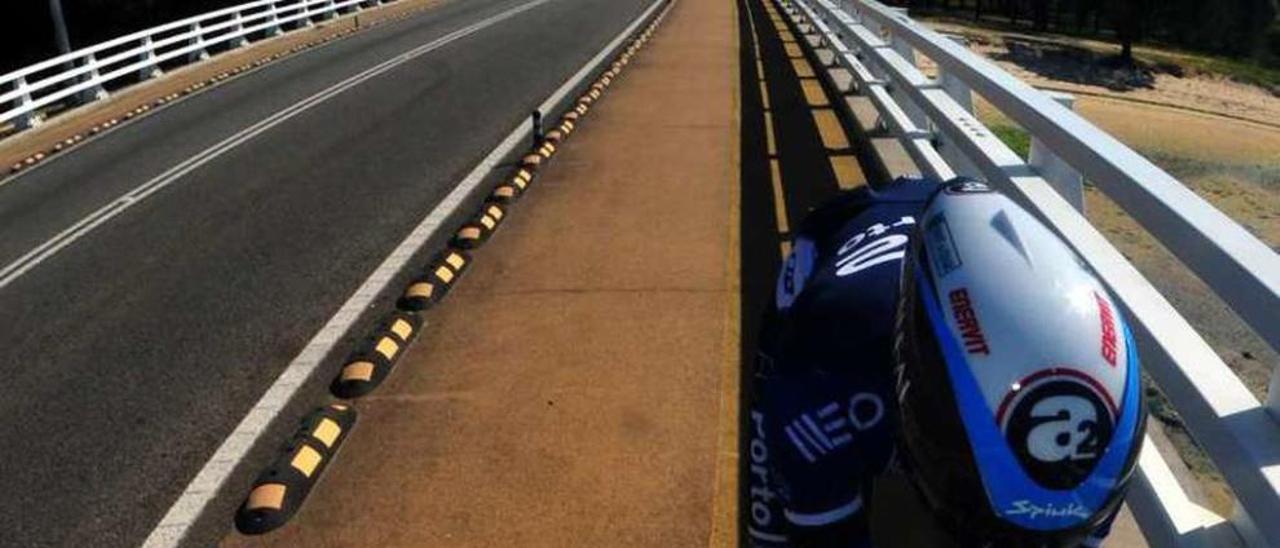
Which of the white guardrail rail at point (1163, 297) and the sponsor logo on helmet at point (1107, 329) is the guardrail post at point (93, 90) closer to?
the white guardrail rail at point (1163, 297)

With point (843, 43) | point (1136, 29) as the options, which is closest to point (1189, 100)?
point (1136, 29)

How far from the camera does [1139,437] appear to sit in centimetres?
172

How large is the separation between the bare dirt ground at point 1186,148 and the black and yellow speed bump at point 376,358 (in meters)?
4.32

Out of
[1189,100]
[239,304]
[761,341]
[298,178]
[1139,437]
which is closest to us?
[1139,437]

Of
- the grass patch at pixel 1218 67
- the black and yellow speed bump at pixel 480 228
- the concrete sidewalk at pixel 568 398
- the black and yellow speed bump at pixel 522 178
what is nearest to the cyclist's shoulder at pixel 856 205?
the concrete sidewalk at pixel 568 398

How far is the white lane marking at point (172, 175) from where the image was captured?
9648mm

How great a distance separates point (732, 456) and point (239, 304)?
4.75m

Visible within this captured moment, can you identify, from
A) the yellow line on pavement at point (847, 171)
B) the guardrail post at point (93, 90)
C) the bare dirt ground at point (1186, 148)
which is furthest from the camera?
the guardrail post at point (93, 90)

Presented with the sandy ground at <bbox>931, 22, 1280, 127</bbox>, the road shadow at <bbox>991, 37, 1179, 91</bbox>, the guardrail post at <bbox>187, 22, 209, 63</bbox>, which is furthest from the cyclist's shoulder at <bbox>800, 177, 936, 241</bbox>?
the road shadow at <bbox>991, 37, 1179, 91</bbox>

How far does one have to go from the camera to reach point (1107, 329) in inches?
68.4

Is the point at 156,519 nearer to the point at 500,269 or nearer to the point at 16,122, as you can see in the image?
the point at 500,269

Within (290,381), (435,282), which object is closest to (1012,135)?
(435,282)

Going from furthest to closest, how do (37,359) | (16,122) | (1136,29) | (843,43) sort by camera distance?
(1136,29)
(16,122)
(843,43)
(37,359)

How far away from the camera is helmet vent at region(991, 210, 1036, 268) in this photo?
1859mm
